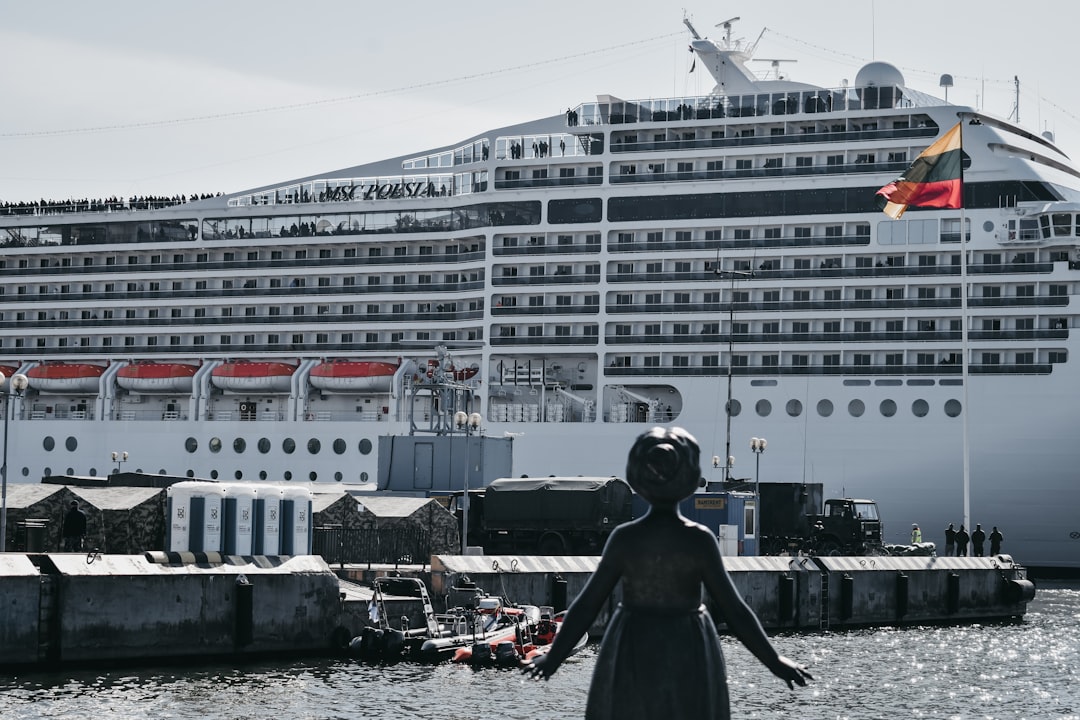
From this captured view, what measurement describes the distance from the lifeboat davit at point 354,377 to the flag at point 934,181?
26.4 m

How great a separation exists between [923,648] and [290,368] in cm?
3990

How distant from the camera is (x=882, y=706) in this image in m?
26.9

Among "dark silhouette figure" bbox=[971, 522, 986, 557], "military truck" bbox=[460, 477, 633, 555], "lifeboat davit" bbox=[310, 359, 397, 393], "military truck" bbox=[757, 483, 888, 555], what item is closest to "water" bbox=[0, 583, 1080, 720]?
"military truck" bbox=[460, 477, 633, 555]

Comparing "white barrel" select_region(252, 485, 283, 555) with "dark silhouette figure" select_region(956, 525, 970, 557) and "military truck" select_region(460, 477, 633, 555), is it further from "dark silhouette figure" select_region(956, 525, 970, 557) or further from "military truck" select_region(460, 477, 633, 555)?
"dark silhouette figure" select_region(956, 525, 970, 557)

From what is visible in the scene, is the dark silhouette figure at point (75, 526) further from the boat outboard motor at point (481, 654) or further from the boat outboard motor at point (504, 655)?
the boat outboard motor at point (504, 655)

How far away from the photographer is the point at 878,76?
63594 mm

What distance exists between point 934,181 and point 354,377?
2900cm

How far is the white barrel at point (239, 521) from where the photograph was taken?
32.2 m

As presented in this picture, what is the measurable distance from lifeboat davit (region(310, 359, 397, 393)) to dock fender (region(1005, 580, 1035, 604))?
31165 mm

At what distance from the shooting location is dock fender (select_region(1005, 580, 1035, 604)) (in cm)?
4475

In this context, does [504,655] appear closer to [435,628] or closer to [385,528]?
[435,628]

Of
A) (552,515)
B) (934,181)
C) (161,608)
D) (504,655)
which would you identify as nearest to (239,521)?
(161,608)

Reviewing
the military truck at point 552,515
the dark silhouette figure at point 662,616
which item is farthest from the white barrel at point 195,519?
the dark silhouette figure at point 662,616

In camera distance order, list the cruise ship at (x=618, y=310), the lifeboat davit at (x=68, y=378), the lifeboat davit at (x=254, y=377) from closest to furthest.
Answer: the cruise ship at (x=618, y=310), the lifeboat davit at (x=254, y=377), the lifeboat davit at (x=68, y=378)
